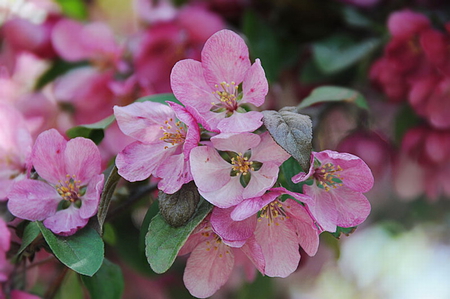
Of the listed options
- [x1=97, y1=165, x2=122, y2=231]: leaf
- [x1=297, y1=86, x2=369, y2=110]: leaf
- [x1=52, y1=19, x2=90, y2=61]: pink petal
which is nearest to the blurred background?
[x1=52, y1=19, x2=90, y2=61]: pink petal

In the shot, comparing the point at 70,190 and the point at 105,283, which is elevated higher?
the point at 70,190

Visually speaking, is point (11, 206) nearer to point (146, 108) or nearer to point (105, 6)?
point (146, 108)

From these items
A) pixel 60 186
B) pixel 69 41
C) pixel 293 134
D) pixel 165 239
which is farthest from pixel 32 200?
pixel 69 41

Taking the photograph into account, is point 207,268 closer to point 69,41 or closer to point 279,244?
point 279,244

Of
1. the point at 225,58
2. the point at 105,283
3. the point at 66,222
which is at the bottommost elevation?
the point at 105,283

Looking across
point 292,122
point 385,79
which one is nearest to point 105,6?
point 385,79

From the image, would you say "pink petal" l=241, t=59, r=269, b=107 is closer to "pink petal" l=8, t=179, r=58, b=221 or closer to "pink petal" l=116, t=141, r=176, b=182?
"pink petal" l=116, t=141, r=176, b=182
